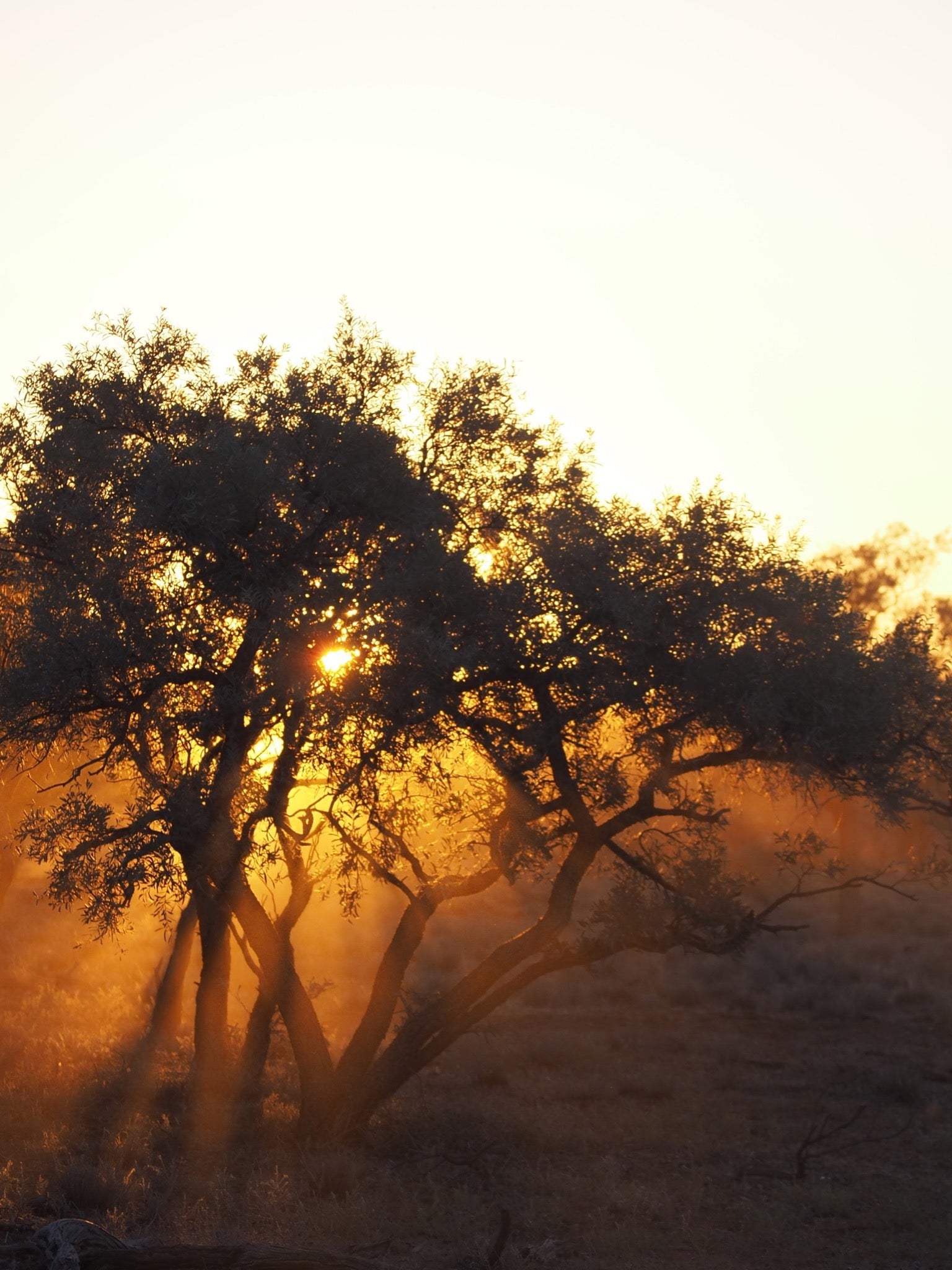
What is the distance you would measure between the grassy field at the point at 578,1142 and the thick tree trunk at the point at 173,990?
95 centimetres

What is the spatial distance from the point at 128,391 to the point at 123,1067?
9.99m

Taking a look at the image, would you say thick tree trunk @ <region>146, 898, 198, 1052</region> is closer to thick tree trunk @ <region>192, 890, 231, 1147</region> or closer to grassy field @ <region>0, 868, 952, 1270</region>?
grassy field @ <region>0, 868, 952, 1270</region>

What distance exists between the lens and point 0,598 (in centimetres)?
1350

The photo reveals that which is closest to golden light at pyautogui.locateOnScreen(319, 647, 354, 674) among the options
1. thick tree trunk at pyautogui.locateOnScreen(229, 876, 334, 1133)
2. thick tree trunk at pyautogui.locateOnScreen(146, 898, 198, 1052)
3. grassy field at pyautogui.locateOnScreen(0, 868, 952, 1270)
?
thick tree trunk at pyautogui.locateOnScreen(229, 876, 334, 1133)

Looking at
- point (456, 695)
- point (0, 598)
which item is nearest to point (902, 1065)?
point (456, 695)

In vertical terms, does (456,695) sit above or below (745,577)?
below

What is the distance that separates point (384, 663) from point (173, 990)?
37.6ft

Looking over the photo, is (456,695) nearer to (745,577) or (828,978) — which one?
(745,577)

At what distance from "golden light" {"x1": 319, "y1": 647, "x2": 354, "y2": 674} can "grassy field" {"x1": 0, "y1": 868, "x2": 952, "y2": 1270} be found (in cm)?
485

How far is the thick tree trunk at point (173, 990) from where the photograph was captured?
19.2 m

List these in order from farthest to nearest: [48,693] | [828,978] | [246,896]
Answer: [828,978], [246,896], [48,693]

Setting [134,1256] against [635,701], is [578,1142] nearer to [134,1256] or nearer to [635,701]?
[635,701]

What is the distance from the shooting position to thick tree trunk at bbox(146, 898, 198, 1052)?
63.2ft

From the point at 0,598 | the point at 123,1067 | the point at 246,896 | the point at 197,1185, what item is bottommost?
the point at 197,1185
